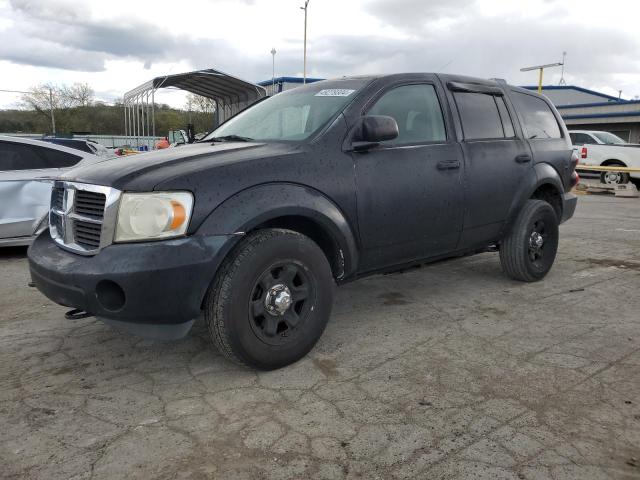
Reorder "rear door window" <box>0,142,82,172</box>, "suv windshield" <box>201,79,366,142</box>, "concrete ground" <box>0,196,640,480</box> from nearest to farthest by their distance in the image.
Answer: "concrete ground" <box>0,196,640,480</box>
"suv windshield" <box>201,79,366,142</box>
"rear door window" <box>0,142,82,172</box>

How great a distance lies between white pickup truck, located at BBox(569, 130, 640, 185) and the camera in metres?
16.5

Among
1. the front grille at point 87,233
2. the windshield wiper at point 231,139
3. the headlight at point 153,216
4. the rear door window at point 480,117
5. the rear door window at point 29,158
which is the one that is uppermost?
the rear door window at point 480,117

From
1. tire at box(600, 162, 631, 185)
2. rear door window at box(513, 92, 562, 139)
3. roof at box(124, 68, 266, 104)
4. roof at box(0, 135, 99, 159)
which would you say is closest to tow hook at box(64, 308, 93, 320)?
rear door window at box(513, 92, 562, 139)

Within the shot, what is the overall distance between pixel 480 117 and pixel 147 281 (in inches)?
120

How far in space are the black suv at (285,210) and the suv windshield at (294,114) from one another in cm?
2

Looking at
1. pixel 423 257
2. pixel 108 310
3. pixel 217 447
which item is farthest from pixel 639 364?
pixel 108 310

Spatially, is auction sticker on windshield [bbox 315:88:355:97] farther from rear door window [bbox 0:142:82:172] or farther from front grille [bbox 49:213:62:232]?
rear door window [bbox 0:142:82:172]

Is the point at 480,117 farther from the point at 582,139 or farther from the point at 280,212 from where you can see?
the point at 582,139

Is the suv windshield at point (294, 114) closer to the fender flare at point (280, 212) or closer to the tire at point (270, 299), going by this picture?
the fender flare at point (280, 212)

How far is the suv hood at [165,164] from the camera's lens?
275 cm

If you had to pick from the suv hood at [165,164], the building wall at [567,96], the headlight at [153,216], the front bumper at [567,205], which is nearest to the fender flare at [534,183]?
the front bumper at [567,205]

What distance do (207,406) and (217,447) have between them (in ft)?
1.29

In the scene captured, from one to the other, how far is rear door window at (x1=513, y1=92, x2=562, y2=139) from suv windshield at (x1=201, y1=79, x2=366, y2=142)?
1.94m

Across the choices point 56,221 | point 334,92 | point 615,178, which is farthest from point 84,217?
point 615,178
